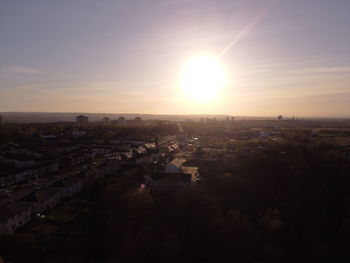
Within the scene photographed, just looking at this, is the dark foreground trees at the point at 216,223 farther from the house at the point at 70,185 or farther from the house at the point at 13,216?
the house at the point at 70,185

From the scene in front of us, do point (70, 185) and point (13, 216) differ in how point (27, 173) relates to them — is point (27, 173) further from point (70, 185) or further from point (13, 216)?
point (13, 216)

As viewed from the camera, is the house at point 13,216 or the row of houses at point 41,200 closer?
the house at point 13,216

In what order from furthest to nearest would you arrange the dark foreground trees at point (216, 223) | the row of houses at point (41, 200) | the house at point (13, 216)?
the row of houses at point (41, 200) → the house at point (13, 216) → the dark foreground trees at point (216, 223)

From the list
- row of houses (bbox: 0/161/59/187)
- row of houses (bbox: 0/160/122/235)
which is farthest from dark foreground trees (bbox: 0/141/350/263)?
row of houses (bbox: 0/161/59/187)

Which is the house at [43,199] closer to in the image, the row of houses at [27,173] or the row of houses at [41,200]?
the row of houses at [41,200]

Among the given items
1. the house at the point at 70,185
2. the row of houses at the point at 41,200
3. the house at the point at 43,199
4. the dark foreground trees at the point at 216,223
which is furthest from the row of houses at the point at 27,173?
the dark foreground trees at the point at 216,223

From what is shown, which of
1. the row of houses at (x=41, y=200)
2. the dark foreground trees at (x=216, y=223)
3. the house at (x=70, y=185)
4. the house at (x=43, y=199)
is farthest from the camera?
the house at (x=70, y=185)

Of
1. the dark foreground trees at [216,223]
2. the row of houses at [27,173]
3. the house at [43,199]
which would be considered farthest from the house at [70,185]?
the row of houses at [27,173]

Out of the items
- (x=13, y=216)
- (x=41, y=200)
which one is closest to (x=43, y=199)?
(x=41, y=200)

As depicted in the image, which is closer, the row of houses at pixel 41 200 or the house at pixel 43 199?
the row of houses at pixel 41 200
